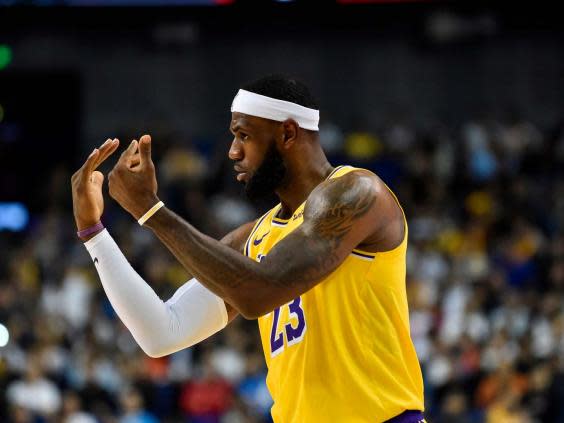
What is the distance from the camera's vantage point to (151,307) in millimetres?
4746

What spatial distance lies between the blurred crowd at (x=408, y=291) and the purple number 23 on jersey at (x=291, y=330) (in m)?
8.01

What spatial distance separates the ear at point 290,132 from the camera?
469 centimetres

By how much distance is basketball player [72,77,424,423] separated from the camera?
409cm

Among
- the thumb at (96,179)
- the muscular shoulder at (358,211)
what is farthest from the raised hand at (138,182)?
the muscular shoulder at (358,211)

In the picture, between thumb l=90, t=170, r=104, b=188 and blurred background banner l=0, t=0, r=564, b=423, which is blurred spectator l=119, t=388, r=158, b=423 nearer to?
blurred background banner l=0, t=0, r=564, b=423

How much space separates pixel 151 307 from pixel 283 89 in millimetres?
1073

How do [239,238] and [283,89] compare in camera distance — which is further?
[239,238]

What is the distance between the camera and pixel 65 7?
12.3 metres

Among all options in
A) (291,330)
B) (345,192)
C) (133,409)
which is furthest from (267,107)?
(133,409)

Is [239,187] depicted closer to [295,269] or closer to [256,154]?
[256,154]

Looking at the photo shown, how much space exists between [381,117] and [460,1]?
7254 mm

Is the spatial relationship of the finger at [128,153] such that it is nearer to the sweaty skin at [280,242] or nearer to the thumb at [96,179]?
the sweaty skin at [280,242]

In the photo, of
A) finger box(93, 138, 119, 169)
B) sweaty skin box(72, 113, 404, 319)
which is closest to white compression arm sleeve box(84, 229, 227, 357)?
finger box(93, 138, 119, 169)

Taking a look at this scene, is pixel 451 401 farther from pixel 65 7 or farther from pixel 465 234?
pixel 65 7
